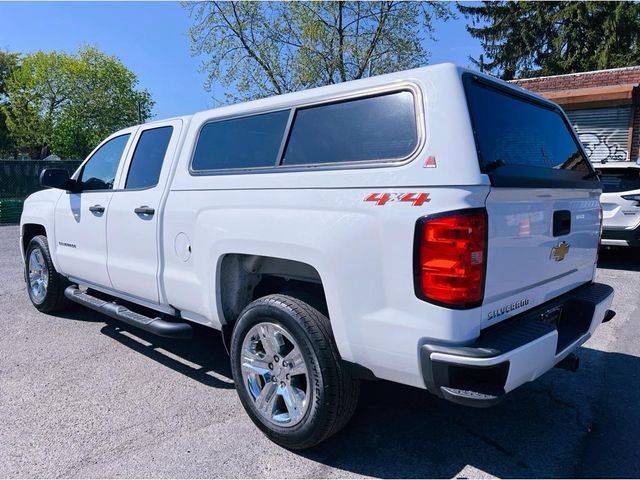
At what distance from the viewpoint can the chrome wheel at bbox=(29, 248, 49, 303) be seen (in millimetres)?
5484

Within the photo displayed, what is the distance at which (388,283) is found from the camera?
7.91ft

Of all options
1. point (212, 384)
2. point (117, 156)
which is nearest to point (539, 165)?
point (212, 384)

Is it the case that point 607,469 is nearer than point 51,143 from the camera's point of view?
Yes

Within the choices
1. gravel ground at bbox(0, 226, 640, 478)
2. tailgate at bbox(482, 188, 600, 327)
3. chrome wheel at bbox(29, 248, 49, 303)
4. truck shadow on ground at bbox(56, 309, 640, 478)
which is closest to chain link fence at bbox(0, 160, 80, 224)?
chrome wheel at bbox(29, 248, 49, 303)

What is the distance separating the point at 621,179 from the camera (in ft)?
25.9

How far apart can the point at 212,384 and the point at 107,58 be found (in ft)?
145

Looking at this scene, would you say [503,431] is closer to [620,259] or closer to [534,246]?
[534,246]

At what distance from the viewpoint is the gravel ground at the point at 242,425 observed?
110 inches

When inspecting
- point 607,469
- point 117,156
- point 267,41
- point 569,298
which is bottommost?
point 607,469

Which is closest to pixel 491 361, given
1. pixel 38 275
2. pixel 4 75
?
pixel 38 275

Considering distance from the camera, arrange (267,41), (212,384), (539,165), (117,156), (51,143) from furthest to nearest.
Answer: (51,143)
(267,41)
(117,156)
(212,384)
(539,165)

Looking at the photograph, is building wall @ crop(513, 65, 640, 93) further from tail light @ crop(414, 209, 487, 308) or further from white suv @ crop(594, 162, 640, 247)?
tail light @ crop(414, 209, 487, 308)

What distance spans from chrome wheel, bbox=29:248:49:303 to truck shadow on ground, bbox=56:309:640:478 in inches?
92.5

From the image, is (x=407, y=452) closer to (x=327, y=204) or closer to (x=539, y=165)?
(x=327, y=204)
